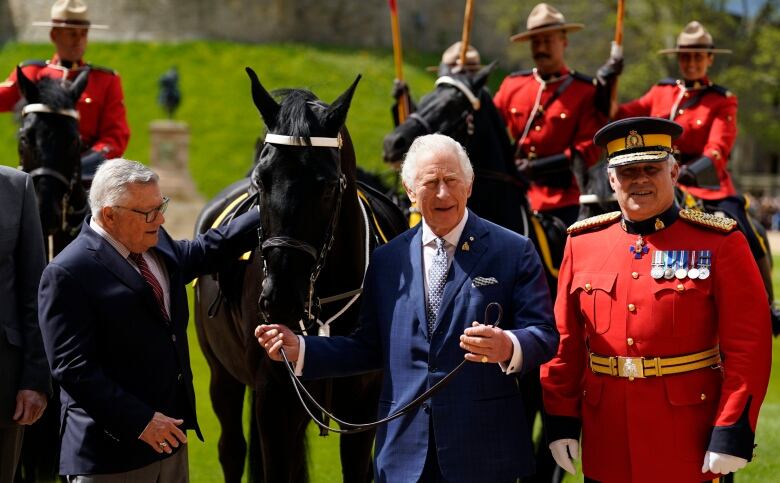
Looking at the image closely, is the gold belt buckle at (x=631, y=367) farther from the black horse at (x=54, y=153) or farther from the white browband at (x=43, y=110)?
the white browband at (x=43, y=110)

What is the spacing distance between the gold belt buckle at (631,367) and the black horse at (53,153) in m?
Result: 4.03

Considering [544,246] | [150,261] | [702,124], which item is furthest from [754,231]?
[150,261]

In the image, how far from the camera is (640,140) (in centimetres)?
462

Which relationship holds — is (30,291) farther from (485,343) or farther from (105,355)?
(485,343)

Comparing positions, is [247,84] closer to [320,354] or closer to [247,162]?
[247,162]

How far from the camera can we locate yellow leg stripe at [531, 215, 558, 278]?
778 cm

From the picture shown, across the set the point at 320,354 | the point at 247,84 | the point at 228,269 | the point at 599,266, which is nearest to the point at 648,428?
the point at 599,266

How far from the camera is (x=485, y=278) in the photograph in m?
4.36

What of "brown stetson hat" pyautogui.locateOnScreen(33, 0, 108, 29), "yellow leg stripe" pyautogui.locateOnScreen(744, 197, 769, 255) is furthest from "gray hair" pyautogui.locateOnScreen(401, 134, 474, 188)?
"brown stetson hat" pyautogui.locateOnScreen(33, 0, 108, 29)

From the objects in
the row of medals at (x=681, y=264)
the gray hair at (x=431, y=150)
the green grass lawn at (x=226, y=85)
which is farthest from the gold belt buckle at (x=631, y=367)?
the green grass lawn at (x=226, y=85)

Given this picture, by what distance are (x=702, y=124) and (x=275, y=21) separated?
48.1 m

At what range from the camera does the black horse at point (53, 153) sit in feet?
24.2

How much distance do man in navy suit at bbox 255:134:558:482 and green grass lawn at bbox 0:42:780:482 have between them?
2127cm

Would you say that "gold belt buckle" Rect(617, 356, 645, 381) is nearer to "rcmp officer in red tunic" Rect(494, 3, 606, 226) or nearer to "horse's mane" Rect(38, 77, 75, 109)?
"rcmp officer in red tunic" Rect(494, 3, 606, 226)
